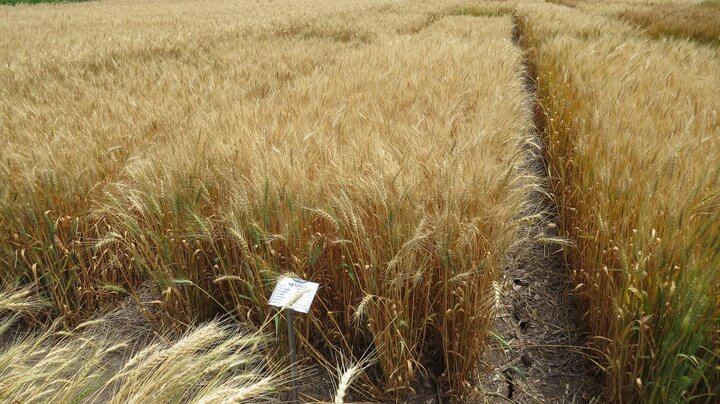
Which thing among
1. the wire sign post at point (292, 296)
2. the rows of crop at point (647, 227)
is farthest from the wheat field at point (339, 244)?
the wire sign post at point (292, 296)

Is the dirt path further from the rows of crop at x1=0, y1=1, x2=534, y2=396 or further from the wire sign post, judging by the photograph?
the wire sign post

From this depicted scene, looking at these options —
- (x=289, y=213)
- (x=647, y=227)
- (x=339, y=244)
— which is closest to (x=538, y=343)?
(x=647, y=227)

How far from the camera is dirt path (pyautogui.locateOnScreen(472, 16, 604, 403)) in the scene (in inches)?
50.4

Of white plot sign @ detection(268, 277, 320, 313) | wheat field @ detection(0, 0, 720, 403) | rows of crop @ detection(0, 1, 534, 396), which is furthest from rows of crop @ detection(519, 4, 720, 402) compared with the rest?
white plot sign @ detection(268, 277, 320, 313)

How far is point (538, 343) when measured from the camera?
4.86ft

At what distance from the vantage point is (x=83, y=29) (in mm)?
7703

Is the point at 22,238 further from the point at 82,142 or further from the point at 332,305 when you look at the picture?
the point at 332,305

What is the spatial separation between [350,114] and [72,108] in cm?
166

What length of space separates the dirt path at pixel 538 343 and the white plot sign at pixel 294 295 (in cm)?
62

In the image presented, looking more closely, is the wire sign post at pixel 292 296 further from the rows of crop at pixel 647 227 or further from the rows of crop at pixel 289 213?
the rows of crop at pixel 647 227

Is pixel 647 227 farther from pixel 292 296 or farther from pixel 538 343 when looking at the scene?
pixel 292 296

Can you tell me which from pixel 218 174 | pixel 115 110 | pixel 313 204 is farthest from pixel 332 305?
pixel 115 110

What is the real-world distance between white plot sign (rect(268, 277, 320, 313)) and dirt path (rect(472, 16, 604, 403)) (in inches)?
24.4

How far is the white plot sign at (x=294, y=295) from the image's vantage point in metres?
0.93
